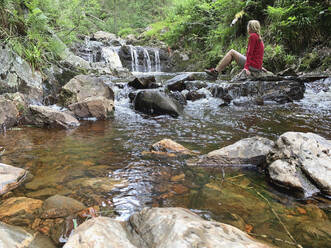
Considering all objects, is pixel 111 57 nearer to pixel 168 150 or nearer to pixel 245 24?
pixel 245 24

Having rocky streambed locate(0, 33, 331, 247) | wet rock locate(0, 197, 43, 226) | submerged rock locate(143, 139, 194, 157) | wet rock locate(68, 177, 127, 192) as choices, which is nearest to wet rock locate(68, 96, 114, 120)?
rocky streambed locate(0, 33, 331, 247)

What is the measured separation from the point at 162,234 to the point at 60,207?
3.38 ft

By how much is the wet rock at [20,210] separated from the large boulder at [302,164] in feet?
7.04

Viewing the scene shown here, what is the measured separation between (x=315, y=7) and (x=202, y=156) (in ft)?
29.1

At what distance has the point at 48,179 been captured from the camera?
7.98 ft

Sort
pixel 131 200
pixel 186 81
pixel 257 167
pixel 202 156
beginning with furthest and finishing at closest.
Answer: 1. pixel 186 81
2. pixel 202 156
3. pixel 257 167
4. pixel 131 200

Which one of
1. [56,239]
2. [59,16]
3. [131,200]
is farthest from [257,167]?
[59,16]

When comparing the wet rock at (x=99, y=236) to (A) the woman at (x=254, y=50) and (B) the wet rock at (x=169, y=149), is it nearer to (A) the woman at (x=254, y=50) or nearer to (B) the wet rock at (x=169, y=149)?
(B) the wet rock at (x=169, y=149)

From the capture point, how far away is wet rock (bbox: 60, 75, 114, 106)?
5957mm

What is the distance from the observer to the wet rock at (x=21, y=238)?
49.8 inches

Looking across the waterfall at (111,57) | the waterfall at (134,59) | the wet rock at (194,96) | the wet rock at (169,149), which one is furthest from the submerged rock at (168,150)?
the waterfall at (134,59)

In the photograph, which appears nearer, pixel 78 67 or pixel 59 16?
pixel 59 16

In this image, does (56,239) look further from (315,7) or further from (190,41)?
(190,41)

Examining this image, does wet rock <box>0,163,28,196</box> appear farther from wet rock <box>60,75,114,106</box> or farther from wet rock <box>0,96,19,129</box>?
wet rock <box>60,75,114,106</box>
